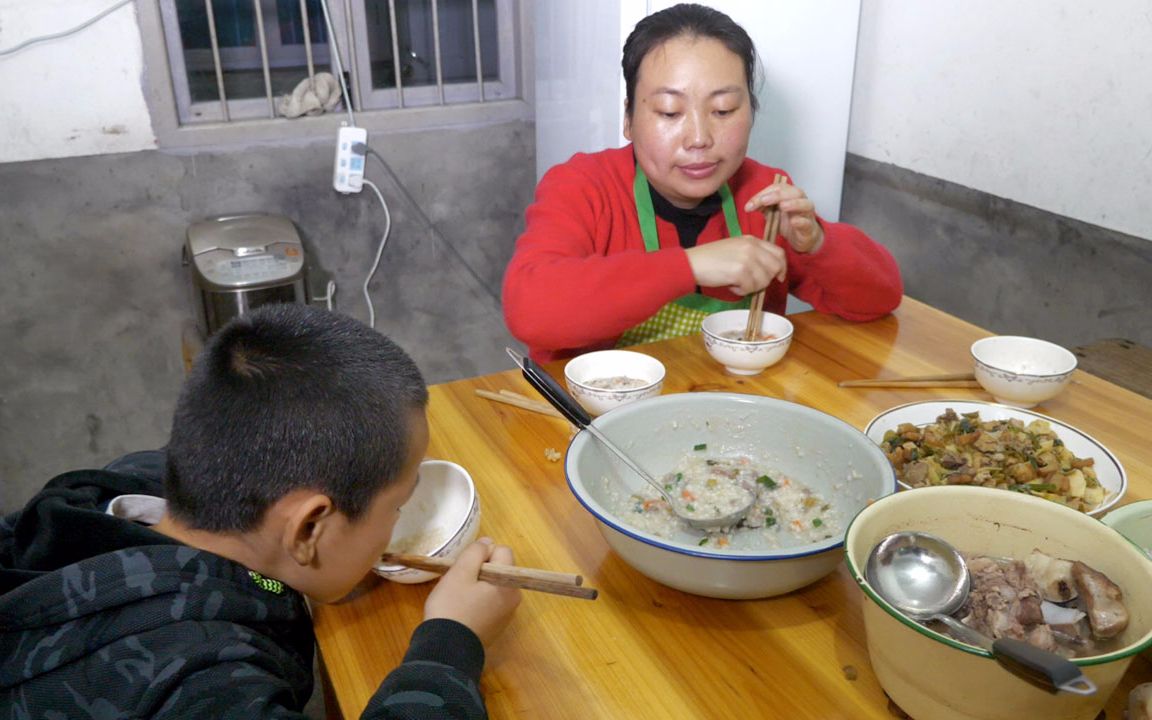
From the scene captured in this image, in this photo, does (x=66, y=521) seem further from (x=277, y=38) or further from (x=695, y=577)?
(x=277, y=38)

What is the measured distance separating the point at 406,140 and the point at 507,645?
230 centimetres

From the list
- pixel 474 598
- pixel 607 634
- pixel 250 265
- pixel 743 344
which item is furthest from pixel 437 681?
pixel 250 265

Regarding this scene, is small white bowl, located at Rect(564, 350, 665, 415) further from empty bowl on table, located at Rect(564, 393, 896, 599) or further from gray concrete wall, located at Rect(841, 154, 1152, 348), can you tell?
gray concrete wall, located at Rect(841, 154, 1152, 348)

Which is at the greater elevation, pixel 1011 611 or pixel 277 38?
pixel 277 38

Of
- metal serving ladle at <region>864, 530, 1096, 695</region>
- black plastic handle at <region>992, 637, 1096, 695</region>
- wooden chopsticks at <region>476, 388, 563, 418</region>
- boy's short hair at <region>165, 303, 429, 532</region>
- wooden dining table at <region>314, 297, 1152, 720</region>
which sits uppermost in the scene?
boy's short hair at <region>165, 303, 429, 532</region>


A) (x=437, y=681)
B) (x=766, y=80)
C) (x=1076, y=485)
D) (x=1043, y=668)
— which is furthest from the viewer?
(x=766, y=80)

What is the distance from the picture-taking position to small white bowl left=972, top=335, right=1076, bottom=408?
53.2 inches

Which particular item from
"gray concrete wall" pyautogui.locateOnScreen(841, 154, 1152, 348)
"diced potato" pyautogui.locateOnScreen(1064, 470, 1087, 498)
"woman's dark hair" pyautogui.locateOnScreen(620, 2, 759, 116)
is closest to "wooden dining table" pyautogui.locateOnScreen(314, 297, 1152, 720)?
"diced potato" pyautogui.locateOnScreen(1064, 470, 1087, 498)

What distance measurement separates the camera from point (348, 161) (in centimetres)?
280

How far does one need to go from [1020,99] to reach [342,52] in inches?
82.8

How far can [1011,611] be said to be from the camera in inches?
31.5

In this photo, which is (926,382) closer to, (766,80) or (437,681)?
(437,681)

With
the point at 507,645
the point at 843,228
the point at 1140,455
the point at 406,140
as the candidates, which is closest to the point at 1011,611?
the point at 507,645

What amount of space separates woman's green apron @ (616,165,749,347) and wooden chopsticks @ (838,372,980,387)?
43 centimetres
